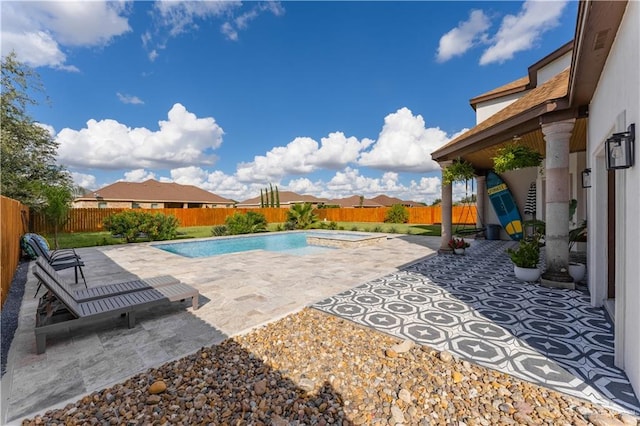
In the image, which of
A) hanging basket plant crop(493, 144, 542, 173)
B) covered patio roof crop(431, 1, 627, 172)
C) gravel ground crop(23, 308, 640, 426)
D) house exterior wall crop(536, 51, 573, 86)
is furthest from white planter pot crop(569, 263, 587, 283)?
house exterior wall crop(536, 51, 573, 86)

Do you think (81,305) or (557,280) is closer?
(81,305)

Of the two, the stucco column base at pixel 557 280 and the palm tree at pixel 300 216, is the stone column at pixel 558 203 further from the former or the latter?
the palm tree at pixel 300 216

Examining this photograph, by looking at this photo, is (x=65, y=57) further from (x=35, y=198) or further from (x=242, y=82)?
(x=242, y=82)

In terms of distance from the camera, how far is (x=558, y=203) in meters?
5.22

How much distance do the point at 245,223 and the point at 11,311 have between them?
562 inches

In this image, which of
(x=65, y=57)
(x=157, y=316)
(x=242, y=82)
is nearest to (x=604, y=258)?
(x=157, y=316)

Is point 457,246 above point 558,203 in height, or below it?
below

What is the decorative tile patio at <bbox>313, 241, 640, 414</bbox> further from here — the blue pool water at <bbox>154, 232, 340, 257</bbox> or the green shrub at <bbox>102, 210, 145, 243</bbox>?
the green shrub at <bbox>102, 210, 145, 243</bbox>

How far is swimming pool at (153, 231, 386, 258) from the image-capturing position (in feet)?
41.6

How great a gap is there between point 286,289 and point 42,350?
348 centimetres

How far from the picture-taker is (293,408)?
2.18 metres

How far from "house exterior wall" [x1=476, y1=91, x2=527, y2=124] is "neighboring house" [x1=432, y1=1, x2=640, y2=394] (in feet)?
10.8

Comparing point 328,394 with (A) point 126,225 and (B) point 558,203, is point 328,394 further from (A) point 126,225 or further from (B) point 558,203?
(A) point 126,225

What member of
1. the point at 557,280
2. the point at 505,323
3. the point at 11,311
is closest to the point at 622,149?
the point at 505,323
